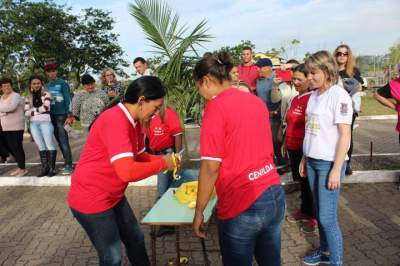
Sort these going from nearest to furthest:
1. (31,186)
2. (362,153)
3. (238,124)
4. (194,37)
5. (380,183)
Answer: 1. (238,124)
2. (194,37)
3. (380,183)
4. (31,186)
5. (362,153)

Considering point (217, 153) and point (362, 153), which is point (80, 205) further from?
point (362, 153)

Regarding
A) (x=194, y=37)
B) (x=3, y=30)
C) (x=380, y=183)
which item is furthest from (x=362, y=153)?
(x=3, y=30)

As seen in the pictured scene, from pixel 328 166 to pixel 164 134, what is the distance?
2.05 m

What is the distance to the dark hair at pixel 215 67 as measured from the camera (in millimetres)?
2108

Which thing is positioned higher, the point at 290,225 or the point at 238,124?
the point at 238,124

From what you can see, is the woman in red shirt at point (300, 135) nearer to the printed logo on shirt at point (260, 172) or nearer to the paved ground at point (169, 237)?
the paved ground at point (169, 237)

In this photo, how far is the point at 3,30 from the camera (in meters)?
20.9

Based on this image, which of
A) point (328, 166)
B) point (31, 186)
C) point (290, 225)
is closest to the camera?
point (328, 166)

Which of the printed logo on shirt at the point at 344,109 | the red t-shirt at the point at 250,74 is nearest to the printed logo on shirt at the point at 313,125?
the printed logo on shirt at the point at 344,109

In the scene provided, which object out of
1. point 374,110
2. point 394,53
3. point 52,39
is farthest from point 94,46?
point 394,53

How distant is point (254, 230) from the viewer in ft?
6.81

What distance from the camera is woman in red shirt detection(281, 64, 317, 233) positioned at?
161 inches

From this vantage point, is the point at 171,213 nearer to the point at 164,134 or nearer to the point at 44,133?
the point at 164,134

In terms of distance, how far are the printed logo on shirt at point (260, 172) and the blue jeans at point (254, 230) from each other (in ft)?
Answer: 0.32
